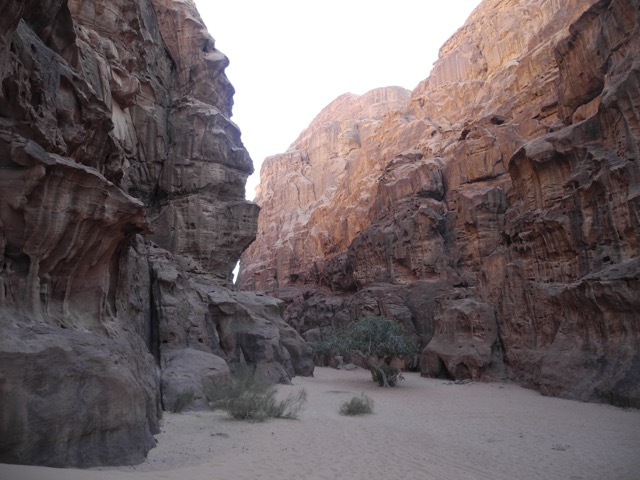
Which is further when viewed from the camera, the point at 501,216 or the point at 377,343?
the point at 501,216

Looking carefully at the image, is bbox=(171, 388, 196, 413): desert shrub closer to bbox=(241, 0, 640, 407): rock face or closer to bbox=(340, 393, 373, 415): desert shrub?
bbox=(340, 393, 373, 415): desert shrub

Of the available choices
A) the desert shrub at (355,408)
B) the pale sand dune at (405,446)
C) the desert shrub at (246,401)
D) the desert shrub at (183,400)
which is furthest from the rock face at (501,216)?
the desert shrub at (183,400)

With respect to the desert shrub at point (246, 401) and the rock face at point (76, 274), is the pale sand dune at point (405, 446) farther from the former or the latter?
the rock face at point (76, 274)

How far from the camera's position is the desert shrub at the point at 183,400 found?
14922mm

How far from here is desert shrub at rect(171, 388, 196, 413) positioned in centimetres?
1492

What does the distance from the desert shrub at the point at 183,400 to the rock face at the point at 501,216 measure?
14.6 metres

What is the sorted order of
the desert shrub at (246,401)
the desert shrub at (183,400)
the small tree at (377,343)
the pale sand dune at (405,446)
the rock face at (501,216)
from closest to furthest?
the pale sand dune at (405,446) < the desert shrub at (246,401) < the desert shrub at (183,400) < the rock face at (501,216) < the small tree at (377,343)

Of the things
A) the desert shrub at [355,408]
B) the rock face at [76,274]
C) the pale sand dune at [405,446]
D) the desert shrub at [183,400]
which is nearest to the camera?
the rock face at [76,274]

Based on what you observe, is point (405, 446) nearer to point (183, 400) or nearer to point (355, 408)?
point (355, 408)

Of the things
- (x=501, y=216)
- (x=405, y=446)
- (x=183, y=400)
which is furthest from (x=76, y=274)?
(x=501, y=216)

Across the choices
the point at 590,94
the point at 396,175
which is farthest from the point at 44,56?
the point at 396,175

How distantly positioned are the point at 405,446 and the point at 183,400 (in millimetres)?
7705

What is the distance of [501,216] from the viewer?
3931 cm

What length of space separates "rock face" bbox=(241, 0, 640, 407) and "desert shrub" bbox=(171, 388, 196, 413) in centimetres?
1460
